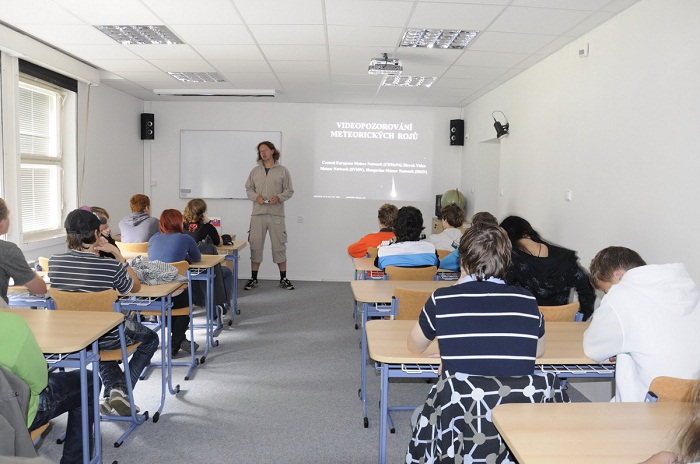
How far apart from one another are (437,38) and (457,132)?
3.97m

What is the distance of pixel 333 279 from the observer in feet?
29.4

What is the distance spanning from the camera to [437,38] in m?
4.73

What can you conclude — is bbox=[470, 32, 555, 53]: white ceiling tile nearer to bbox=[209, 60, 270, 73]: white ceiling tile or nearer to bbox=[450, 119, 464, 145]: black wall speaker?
bbox=[209, 60, 270, 73]: white ceiling tile

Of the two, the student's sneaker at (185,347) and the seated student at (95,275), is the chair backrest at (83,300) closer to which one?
the seated student at (95,275)

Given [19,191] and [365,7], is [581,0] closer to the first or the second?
[365,7]

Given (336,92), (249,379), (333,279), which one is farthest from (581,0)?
(333,279)

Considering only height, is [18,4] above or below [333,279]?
above

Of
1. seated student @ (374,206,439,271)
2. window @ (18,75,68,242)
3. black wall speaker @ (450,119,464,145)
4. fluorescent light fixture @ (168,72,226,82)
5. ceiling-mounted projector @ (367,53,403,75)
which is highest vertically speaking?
fluorescent light fixture @ (168,72,226,82)

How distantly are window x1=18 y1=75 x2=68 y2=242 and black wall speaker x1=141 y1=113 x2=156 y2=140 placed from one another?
2.23m

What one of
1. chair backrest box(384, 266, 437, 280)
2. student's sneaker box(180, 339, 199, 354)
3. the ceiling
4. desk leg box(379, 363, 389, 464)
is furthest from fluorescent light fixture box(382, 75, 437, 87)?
desk leg box(379, 363, 389, 464)

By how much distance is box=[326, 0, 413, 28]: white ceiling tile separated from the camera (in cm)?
380

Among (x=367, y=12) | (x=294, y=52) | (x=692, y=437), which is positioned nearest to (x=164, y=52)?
(x=294, y=52)

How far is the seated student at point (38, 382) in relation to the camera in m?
1.90

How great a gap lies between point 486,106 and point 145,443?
5.73 m
